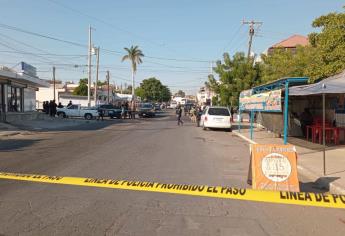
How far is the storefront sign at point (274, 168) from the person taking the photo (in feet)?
25.9

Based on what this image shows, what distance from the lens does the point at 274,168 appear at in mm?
7934

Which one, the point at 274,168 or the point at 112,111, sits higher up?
the point at 112,111

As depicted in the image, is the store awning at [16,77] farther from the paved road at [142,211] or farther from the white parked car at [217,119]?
the paved road at [142,211]

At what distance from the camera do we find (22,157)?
1268 centimetres

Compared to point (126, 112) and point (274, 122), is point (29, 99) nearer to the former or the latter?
point (126, 112)

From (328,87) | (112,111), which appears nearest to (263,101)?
(328,87)

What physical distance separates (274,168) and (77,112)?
4061 centimetres

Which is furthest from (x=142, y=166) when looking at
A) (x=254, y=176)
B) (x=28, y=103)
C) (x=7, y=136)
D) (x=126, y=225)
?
(x=28, y=103)

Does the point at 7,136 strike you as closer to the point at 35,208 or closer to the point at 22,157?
the point at 22,157

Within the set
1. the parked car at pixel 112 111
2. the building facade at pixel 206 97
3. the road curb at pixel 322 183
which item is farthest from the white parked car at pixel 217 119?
the building facade at pixel 206 97

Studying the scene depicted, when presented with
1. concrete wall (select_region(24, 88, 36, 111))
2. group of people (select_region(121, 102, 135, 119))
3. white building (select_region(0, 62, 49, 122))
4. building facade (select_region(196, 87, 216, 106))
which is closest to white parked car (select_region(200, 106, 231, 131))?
white building (select_region(0, 62, 49, 122))

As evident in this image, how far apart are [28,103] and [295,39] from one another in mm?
52894

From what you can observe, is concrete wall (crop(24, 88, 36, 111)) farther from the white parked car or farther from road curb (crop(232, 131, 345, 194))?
road curb (crop(232, 131, 345, 194))

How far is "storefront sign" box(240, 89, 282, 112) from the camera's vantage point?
1677cm
